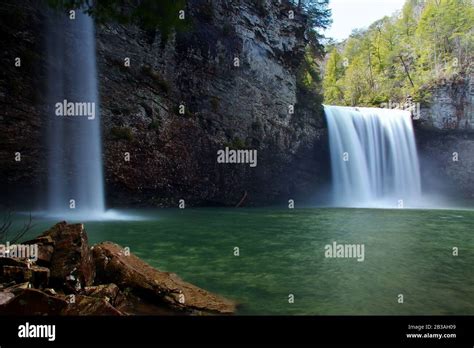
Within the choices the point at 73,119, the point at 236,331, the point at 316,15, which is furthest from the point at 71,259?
the point at 316,15

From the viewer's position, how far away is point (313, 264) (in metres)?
8.57

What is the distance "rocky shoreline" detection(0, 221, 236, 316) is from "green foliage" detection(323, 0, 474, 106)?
38.8 metres

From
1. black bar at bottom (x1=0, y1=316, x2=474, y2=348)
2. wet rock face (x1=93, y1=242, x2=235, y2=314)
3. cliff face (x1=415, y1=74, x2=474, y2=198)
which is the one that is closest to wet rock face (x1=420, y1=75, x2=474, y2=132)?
cliff face (x1=415, y1=74, x2=474, y2=198)

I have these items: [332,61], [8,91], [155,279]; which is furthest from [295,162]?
[332,61]

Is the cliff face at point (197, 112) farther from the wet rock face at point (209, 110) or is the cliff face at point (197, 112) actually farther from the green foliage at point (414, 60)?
the green foliage at point (414, 60)

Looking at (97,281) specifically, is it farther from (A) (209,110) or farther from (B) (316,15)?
(B) (316,15)

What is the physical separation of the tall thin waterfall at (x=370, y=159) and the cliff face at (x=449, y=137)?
10.8 ft

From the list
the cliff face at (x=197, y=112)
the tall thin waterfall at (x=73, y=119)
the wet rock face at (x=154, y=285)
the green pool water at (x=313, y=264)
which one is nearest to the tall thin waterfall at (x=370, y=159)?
the cliff face at (x=197, y=112)

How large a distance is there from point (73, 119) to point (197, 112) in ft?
26.3

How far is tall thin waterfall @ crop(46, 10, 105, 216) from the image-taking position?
1920 centimetres

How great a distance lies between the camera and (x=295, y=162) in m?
31.5

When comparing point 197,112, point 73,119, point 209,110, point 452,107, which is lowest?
point 73,119

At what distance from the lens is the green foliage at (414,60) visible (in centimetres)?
4266

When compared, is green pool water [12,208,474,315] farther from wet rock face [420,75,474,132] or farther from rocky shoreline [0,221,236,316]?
wet rock face [420,75,474,132]
